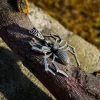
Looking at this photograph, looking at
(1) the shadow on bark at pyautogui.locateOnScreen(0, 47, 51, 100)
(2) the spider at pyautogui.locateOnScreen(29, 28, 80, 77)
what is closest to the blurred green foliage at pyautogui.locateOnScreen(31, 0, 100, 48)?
(1) the shadow on bark at pyautogui.locateOnScreen(0, 47, 51, 100)

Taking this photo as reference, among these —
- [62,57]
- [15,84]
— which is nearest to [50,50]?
[62,57]

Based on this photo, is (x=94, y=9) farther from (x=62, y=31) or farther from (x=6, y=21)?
(x=6, y=21)

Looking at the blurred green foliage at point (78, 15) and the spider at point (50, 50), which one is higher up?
the spider at point (50, 50)

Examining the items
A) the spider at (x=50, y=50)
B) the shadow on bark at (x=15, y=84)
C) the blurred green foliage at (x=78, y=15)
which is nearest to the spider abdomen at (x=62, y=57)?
the spider at (x=50, y=50)

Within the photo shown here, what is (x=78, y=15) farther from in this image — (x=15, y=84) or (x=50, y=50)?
(x=50, y=50)

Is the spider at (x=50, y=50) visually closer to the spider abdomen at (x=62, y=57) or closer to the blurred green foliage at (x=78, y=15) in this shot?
the spider abdomen at (x=62, y=57)
